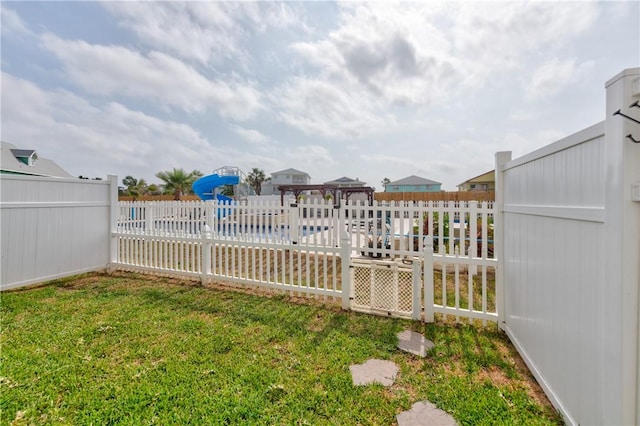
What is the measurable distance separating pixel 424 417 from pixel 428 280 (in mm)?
1759

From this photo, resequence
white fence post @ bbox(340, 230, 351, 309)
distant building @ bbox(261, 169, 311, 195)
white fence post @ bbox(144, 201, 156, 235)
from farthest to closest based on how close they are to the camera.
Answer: distant building @ bbox(261, 169, 311, 195) < white fence post @ bbox(144, 201, 156, 235) < white fence post @ bbox(340, 230, 351, 309)

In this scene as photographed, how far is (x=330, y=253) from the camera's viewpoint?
204 inches

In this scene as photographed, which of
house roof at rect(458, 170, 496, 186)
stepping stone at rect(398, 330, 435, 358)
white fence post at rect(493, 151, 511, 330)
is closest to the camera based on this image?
stepping stone at rect(398, 330, 435, 358)

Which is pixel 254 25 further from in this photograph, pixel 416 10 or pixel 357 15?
pixel 416 10

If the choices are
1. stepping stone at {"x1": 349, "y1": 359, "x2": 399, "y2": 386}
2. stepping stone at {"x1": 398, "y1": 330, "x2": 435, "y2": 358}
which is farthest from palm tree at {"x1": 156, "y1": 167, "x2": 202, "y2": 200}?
stepping stone at {"x1": 349, "y1": 359, "x2": 399, "y2": 386}

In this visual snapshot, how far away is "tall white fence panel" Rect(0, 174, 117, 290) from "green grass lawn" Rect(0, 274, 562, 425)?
56.1 inches

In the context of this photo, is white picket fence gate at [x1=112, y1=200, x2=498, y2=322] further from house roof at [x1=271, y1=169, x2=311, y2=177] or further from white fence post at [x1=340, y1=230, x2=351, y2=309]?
house roof at [x1=271, y1=169, x2=311, y2=177]

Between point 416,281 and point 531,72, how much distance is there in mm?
4699

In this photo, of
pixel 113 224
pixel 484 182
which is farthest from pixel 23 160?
pixel 484 182

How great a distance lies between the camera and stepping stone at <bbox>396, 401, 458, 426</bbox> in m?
1.88

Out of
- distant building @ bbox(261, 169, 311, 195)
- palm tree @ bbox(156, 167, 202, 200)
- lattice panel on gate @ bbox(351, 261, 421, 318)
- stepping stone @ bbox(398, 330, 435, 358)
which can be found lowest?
stepping stone @ bbox(398, 330, 435, 358)

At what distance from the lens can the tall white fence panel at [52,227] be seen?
491cm

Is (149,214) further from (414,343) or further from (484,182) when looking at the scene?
(484,182)

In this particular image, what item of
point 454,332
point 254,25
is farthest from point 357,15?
point 454,332
